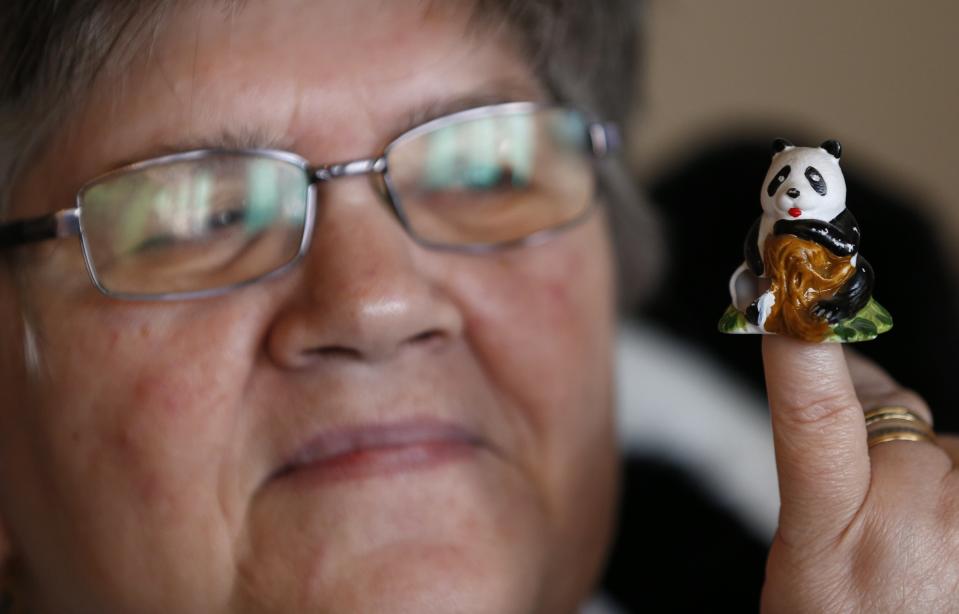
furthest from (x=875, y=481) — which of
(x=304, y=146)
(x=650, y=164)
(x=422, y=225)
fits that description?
(x=650, y=164)

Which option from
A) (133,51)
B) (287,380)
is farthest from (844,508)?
(133,51)

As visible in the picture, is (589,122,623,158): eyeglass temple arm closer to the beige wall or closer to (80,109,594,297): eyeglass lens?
(80,109,594,297): eyeglass lens

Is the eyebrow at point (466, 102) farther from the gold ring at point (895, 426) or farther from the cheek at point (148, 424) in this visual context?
the gold ring at point (895, 426)

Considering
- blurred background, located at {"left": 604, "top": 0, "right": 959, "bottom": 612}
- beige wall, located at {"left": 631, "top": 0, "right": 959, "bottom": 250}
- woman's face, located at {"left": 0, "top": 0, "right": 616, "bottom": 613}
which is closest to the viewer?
woman's face, located at {"left": 0, "top": 0, "right": 616, "bottom": 613}

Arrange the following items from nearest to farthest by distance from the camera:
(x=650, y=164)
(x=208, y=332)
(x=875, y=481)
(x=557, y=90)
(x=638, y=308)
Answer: (x=875, y=481) → (x=208, y=332) → (x=557, y=90) → (x=638, y=308) → (x=650, y=164)

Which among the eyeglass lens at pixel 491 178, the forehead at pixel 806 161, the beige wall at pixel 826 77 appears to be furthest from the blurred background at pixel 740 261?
the forehead at pixel 806 161

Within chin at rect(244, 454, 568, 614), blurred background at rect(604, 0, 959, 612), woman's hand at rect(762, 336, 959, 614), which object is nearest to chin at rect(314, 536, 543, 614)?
chin at rect(244, 454, 568, 614)

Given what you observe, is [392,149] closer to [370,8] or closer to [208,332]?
[370,8]
